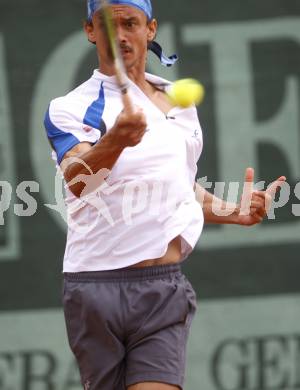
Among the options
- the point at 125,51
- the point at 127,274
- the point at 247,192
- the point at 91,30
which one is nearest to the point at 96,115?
the point at 125,51

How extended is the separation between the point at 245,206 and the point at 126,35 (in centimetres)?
92

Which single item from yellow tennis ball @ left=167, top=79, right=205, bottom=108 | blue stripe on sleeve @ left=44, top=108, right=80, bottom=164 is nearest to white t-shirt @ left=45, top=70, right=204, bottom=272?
blue stripe on sleeve @ left=44, top=108, right=80, bottom=164

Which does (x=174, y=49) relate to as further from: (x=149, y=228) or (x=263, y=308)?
(x=149, y=228)

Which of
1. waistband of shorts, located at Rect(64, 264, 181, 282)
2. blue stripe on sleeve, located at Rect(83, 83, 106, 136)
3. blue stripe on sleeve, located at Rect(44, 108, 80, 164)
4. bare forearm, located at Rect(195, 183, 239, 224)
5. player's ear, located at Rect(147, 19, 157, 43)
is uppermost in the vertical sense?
player's ear, located at Rect(147, 19, 157, 43)

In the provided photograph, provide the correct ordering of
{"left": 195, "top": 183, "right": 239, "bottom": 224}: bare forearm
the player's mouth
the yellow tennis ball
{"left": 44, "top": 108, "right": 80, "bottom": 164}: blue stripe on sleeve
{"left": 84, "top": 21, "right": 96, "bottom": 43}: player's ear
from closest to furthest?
1. the yellow tennis ball
2. {"left": 44, "top": 108, "right": 80, "bottom": 164}: blue stripe on sleeve
3. the player's mouth
4. {"left": 84, "top": 21, "right": 96, "bottom": 43}: player's ear
5. {"left": 195, "top": 183, "right": 239, "bottom": 224}: bare forearm

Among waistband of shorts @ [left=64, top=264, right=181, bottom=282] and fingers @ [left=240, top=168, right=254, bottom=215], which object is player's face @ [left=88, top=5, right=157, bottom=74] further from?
waistband of shorts @ [left=64, top=264, right=181, bottom=282]

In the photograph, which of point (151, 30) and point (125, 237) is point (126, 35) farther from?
point (125, 237)

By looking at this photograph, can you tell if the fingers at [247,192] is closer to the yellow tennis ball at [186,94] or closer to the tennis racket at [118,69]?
the yellow tennis ball at [186,94]

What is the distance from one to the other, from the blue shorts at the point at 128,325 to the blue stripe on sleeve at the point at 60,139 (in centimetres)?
50

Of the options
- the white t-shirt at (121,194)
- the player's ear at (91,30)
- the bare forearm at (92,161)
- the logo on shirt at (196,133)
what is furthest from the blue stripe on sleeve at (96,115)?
the logo on shirt at (196,133)

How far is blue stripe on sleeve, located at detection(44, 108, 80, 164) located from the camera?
4.12m

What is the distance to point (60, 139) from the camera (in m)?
4.18

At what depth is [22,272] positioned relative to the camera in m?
6.29

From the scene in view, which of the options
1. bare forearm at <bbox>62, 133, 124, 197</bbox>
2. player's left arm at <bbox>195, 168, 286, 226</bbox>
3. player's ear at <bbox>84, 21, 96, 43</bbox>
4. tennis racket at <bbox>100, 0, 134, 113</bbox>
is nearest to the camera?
tennis racket at <bbox>100, 0, 134, 113</bbox>
